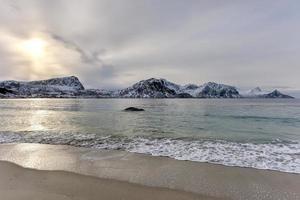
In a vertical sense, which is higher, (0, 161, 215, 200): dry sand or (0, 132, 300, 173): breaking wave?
(0, 161, 215, 200): dry sand

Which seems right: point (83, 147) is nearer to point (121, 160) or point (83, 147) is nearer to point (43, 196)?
point (121, 160)

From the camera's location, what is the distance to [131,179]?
7.57 metres

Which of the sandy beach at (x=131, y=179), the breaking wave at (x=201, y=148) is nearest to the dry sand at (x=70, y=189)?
the sandy beach at (x=131, y=179)

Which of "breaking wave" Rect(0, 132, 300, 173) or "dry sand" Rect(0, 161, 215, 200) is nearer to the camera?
"dry sand" Rect(0, 161, 215, 200)

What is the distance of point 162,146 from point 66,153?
5071 millimetres

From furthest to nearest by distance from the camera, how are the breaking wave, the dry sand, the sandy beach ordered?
the breaking wave, the sandy beach, the dry sand

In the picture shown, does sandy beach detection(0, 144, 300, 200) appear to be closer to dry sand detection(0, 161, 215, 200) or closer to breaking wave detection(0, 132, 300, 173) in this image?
dry sand detection(0, 161, 215, 200)

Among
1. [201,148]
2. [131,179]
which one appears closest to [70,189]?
[131,179]

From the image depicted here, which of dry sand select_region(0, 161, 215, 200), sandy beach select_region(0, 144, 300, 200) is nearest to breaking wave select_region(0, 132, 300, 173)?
sandy beach select_region(0, 144, 300, 200)

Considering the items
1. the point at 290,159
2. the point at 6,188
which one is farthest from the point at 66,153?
the point at 290,159

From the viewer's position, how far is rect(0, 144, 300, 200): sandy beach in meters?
6.36

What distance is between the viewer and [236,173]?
8.28 m

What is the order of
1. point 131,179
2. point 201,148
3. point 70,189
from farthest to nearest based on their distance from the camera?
point 201,148, point 131,179, point 70,189

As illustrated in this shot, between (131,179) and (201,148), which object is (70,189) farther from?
(201,148)
